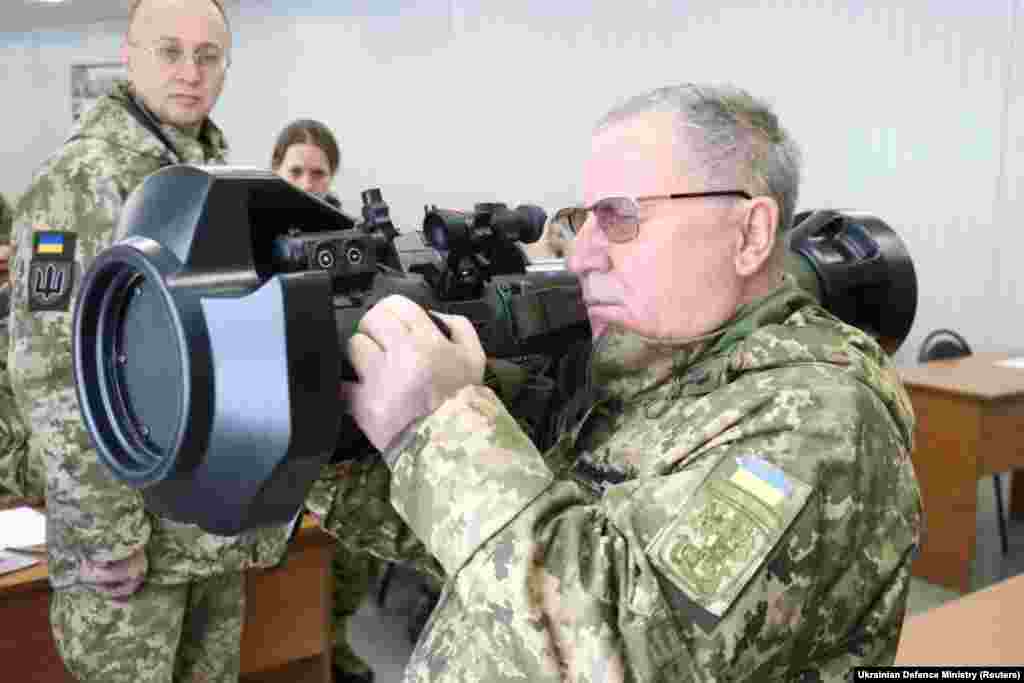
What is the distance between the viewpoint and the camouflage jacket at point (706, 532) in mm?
688

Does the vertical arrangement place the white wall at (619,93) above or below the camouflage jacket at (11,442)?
above

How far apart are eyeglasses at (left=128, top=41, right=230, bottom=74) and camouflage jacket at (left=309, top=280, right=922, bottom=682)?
1.36 meters

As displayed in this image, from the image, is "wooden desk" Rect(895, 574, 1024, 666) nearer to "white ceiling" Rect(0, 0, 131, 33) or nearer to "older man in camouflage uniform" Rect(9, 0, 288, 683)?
"older man in camouflage uniform" Rect(9, 0, 288, 683)

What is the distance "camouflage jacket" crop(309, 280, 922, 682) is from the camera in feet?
2.26

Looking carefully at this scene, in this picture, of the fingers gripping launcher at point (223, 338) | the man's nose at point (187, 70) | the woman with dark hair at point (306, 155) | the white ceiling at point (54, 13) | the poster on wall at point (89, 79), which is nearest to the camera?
the fingers gripping launcher at point (223, 338)

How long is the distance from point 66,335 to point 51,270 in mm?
115

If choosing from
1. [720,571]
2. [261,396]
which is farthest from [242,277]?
[720,571]

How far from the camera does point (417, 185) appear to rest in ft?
20.5

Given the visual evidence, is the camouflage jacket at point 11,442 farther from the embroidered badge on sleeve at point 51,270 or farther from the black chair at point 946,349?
the black chair at point 946,349

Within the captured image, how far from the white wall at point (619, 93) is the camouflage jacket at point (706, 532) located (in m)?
2.73

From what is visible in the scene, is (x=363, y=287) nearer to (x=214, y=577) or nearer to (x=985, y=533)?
(x=214, y=577)

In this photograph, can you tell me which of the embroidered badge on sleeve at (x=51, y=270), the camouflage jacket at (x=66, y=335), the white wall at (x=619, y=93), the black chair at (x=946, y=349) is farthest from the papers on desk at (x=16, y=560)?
the black chair at (x=946, y=349)

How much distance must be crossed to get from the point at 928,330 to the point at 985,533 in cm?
111

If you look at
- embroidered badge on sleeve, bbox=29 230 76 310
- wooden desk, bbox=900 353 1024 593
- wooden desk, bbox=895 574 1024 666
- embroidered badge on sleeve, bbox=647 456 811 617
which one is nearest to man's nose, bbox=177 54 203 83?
embroidered badge on sleeve, bbox=29 230 76 310
